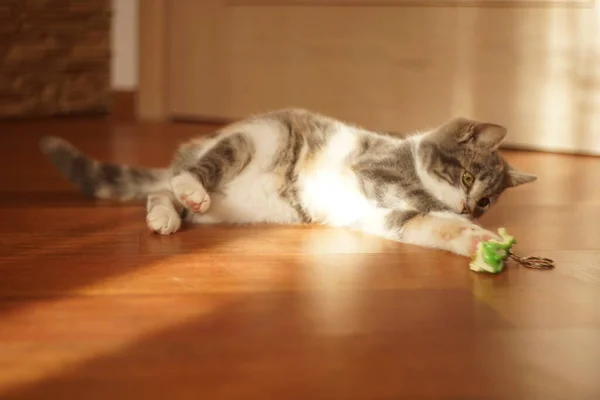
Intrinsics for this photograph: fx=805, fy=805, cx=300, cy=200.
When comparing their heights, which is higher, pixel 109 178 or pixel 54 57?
pixel 54 57

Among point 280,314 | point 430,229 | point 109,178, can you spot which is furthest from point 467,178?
point 109,178

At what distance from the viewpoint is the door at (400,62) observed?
272cm

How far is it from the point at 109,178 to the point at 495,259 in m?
0.95

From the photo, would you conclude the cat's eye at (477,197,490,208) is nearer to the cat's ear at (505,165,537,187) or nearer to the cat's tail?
the cat's ear at (505,165,537,187)

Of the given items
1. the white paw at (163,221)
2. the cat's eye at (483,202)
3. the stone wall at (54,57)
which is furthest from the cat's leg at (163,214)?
the stone wall at (54,57)

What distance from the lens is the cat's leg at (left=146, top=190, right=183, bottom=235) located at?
1.59 metres

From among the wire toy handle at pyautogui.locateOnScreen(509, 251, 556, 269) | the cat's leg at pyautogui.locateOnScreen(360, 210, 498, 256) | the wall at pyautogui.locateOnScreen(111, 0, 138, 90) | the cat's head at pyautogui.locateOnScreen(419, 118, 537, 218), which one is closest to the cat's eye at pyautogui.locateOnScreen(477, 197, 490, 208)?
the cat's head at pyautogui.locateOnScreen(419, 118, 537, 218)

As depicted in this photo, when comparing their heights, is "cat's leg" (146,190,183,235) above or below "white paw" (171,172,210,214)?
below

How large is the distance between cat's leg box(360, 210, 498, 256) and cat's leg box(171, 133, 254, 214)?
0.99 ft

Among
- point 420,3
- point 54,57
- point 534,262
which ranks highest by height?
point 420,3

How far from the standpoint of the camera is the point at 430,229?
1531 millimetres

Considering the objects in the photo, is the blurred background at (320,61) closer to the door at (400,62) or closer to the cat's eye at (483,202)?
the door at (400,62)

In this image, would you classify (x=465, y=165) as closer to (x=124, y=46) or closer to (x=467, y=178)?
(x=467, y=178)

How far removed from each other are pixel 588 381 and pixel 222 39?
2706 mm
